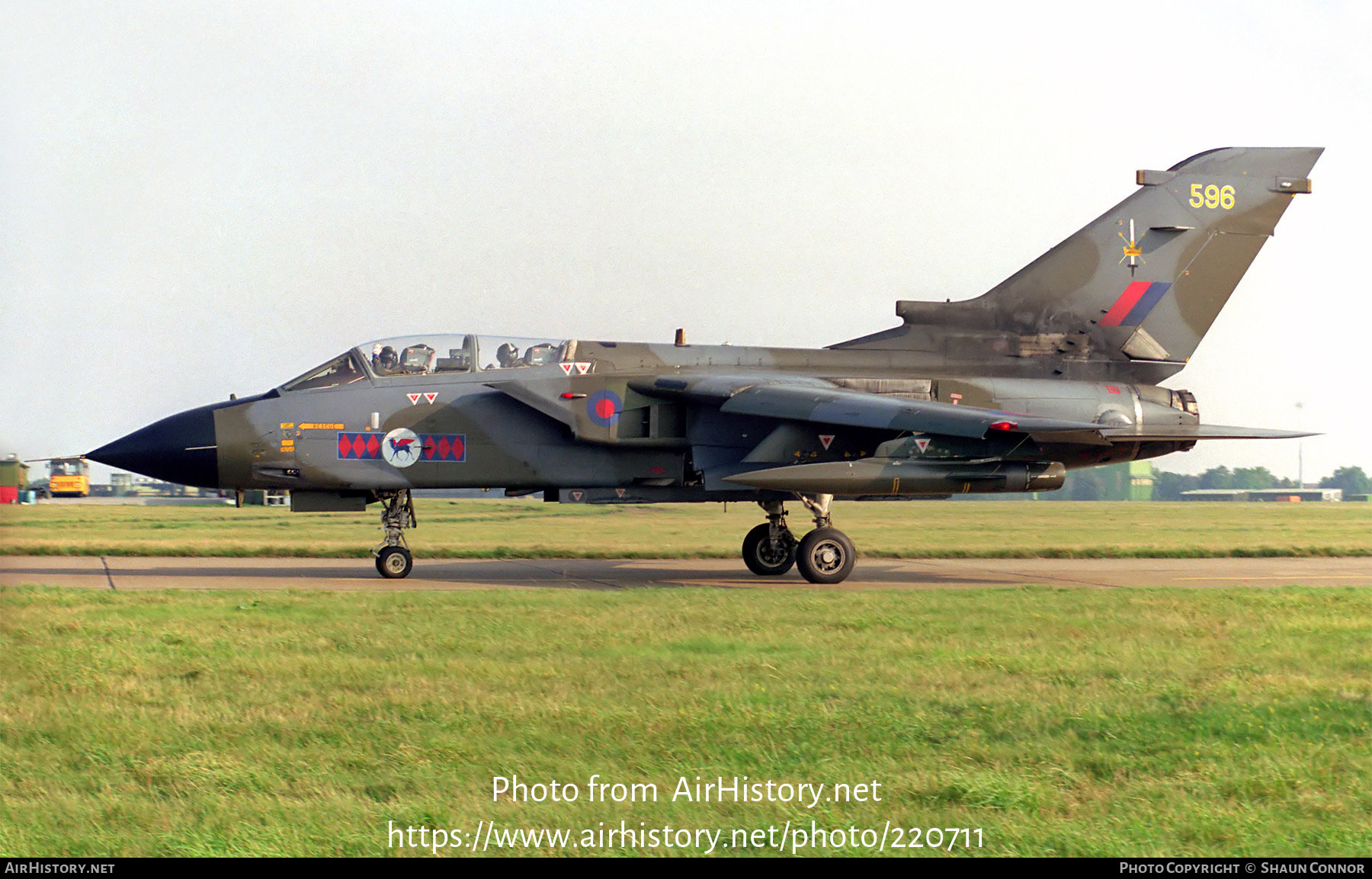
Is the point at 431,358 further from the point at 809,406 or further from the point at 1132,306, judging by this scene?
the point at 1132,306

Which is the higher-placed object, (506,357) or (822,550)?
(506,357)

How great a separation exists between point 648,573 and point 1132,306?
849 centimetres

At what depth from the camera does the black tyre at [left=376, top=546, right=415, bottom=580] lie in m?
15.4

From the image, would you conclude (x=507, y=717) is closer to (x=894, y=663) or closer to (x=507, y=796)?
(x=507, y=796)

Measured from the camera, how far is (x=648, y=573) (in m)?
16.8

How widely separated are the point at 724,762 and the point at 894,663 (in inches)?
118

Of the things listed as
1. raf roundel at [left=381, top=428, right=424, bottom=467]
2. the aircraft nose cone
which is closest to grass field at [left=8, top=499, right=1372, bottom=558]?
the aircraft nose cone

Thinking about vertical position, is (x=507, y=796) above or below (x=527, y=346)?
below

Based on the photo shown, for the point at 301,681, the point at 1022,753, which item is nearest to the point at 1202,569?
the point at 1022,753

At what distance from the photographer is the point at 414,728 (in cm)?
617

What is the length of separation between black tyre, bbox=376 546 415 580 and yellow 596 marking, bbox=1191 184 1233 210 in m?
13.0

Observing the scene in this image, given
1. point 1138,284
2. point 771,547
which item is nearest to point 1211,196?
point 1138,284
